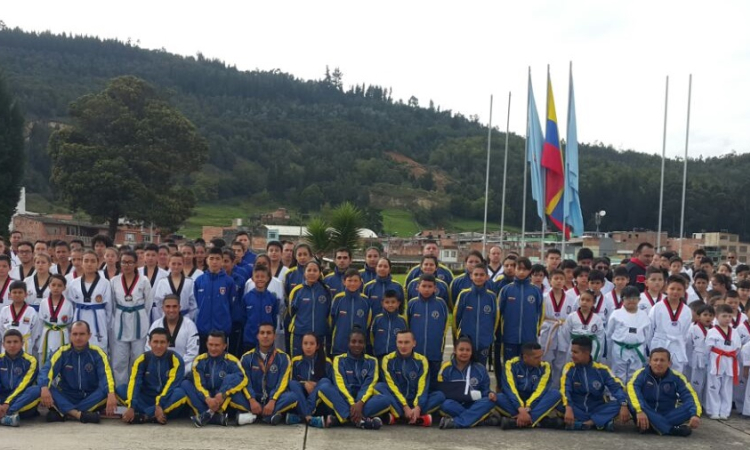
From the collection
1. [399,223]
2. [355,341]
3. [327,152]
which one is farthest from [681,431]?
[327,152]

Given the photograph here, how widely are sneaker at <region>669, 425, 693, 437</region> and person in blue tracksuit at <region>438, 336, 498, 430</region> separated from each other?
1.77m

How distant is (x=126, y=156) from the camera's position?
31594 mm

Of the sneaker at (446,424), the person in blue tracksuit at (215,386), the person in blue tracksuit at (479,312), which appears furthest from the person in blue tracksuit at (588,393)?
the person in blue tracksuit at (215,386)

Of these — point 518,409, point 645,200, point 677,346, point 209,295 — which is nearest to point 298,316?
Answer: point 209,295

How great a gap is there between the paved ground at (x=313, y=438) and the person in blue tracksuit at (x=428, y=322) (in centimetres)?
114

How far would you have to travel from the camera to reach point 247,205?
298ft

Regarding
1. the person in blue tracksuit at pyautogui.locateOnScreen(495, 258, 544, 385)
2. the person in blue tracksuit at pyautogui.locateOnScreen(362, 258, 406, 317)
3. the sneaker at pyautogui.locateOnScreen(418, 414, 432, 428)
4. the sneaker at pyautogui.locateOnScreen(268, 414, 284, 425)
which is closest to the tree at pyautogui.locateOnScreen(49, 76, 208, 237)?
the person in blue tracksuit at pyautogui.locateOnScreen(362, 258, 406, 317)

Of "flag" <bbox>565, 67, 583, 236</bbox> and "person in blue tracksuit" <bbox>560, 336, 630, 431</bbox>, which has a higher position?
"flag" <bbox>565, 67, 583, 236</bbox>

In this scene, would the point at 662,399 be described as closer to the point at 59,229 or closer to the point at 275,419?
the point at 275,419

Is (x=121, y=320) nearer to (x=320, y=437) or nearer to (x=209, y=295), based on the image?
(x=209, y=295)

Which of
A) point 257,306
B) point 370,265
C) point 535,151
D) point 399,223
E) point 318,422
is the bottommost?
point 318,422

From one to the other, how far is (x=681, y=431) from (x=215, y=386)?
4.76m

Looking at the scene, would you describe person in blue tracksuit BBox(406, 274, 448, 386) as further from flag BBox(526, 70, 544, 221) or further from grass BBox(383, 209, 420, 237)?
grass BBox(383, 209, 420, 237)

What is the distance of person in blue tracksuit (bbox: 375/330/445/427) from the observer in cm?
700
